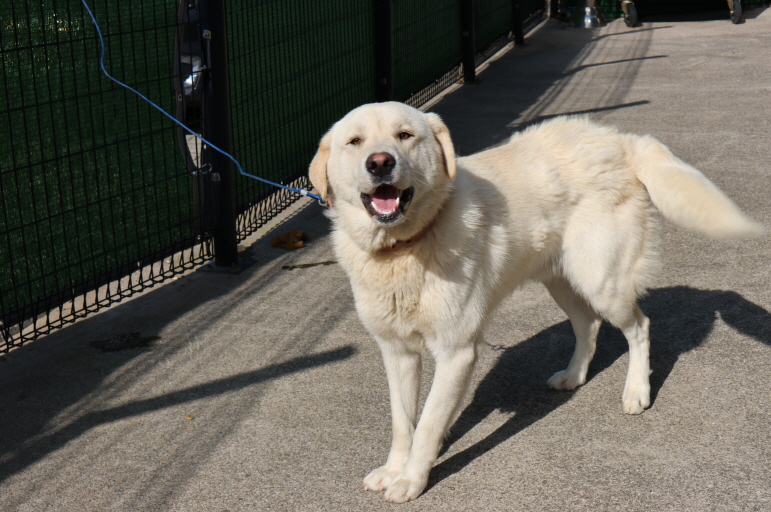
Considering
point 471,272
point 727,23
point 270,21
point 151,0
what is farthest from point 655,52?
point 471,272

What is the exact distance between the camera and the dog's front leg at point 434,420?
9.75 ft

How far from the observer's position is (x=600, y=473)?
308 cm

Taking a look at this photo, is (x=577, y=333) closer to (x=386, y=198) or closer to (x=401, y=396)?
(x=401, y=396)

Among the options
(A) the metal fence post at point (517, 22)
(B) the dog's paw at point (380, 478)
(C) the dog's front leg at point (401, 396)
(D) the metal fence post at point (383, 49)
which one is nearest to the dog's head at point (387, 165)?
(C) the dog's front leg at point (401, 396)

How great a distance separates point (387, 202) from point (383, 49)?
16.9 feet

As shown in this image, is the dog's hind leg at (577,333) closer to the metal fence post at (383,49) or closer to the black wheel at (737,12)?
the metal fence post at (383,49)

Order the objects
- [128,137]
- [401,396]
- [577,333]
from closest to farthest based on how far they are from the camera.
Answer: [401,396] < [577,333] < [128,137]

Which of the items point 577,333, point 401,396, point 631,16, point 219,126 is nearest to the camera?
point 401,396

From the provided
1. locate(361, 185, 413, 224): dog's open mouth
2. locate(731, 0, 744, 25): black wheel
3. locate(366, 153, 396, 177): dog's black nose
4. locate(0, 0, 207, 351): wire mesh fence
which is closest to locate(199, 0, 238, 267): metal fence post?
locate(0, 0, 207, 351): wire mesh fence

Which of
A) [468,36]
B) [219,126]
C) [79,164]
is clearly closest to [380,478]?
[79,164]

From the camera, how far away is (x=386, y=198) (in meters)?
2.85

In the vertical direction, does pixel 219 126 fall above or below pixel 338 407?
above

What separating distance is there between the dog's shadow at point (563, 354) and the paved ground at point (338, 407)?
0.04 ft

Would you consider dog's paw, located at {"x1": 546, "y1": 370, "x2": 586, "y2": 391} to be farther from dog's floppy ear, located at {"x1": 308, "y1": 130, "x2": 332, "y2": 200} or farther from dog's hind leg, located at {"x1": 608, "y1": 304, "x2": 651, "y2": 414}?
dog's floppy ear, located at {"x1": 308, "y1": 130, "x2": 332, "y2": 200}
